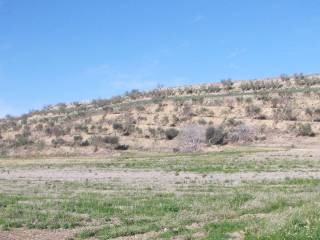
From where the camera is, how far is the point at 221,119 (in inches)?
3179

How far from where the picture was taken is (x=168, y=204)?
23.8 meters

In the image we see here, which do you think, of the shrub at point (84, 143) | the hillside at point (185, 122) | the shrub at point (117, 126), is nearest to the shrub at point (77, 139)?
the hillside at point (185, 122)

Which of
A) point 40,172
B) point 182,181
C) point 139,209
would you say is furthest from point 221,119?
point 139,209

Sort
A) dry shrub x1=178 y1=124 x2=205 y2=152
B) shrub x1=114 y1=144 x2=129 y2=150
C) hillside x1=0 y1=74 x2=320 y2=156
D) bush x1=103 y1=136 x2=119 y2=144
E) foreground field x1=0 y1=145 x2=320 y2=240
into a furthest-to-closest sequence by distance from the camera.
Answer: bush x1=103 y1=136 x2=119 y2=144
shrub x1=114 y1=144 x2=129 y2=150
hillside x1=0 y1=74 x2=320 y2=156
dry shrub x1=178 y1=124 x2=205 y2=152
foreground field x1=0 y1=145 x2=320 y2=240

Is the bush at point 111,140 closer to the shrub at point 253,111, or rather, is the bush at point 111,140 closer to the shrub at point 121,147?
the shrub at point 121,147

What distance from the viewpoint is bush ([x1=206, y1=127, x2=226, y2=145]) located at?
70.6 m

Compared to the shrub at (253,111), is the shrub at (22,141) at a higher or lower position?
lower

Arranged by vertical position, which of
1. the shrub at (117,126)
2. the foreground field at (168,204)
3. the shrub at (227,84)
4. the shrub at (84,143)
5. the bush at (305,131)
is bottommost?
the foreground field at (168,204)

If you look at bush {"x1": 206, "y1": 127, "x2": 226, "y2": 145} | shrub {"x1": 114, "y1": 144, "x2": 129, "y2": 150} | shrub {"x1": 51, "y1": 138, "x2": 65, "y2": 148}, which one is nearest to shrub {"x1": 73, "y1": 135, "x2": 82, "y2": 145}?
shrub {"x1": 51, "y1": 138, "x2": 65, "y2": 148}

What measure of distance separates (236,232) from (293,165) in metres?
26.9

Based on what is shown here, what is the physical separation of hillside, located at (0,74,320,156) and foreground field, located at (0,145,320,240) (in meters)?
30.0

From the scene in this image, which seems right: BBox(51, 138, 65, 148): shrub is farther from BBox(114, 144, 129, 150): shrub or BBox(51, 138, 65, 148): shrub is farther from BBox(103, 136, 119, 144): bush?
BBox(114, 144, 129, 150): shrub

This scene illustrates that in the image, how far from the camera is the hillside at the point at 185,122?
72188 millimetres

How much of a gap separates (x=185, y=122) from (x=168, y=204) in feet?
189
